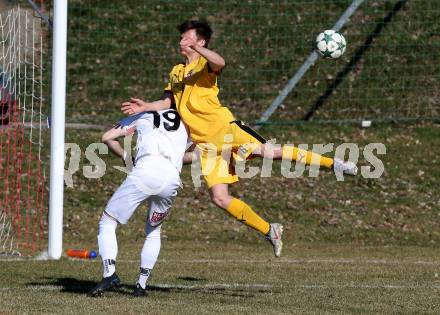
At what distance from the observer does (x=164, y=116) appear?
9.23 metres

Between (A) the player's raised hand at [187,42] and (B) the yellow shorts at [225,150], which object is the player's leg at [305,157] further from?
(A) the player's raised hand at [187,42]

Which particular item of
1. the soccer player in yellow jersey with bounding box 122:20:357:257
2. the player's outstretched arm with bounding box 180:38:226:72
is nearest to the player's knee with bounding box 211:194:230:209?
the soccer player in yellow jersey with bounding box 122:20:357:257

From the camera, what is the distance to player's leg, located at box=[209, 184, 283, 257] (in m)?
10.1

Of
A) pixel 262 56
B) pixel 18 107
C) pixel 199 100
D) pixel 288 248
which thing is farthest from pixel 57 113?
pixel 262 56

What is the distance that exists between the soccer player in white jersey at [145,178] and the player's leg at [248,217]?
3.84 feet

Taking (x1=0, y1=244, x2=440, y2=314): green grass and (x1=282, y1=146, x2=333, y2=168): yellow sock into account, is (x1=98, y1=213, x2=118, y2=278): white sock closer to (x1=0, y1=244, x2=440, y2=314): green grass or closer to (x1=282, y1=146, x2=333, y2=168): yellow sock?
(x1=0, y1=244, x2=440, y2=314): green grass

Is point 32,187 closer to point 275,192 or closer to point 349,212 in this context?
point 275,192

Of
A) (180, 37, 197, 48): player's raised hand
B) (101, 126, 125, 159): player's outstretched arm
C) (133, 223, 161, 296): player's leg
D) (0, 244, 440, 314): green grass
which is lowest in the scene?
(0, 244, 440, 314): green grass

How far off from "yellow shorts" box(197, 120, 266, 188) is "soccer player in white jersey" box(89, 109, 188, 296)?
1054 mm

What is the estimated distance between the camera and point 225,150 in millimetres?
10320

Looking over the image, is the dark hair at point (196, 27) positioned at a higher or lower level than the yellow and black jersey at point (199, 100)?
higher

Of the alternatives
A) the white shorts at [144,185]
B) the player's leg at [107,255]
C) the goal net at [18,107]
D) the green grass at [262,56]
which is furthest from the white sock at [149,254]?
the green grass at [262,56]

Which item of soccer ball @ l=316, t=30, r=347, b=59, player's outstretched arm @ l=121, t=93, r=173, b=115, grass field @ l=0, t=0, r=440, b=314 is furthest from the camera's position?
soccer ball @ l=316, t=30, r=347, b=59

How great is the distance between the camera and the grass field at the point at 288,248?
8891mm
